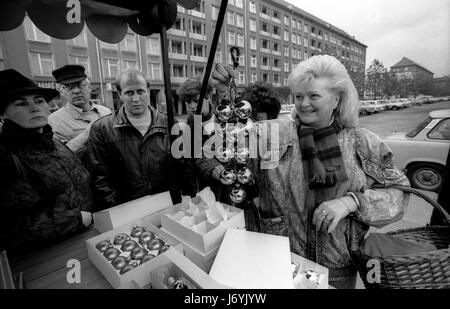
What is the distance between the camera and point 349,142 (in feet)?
3.55

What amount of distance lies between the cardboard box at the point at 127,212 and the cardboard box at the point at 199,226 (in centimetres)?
15

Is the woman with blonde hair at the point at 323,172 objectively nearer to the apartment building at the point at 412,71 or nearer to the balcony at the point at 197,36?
the apartment building at the point at 412,71

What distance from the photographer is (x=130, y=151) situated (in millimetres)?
1654

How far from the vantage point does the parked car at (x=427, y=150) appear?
415 cm

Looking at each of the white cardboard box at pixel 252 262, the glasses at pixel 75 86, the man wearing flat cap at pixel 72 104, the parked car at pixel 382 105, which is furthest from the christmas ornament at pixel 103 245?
the parked car at pixel 382 105

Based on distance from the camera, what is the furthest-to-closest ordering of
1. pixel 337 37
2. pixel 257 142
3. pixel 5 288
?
pixel 337 37
pixel 257 142
pixel 5 288

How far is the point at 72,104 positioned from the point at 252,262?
2.53 m

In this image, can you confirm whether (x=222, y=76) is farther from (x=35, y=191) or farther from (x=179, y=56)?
(x=179, y=56)

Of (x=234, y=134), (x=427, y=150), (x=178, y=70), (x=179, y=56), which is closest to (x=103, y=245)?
(x=234, y=134)

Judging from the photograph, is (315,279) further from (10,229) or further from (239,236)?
(10,229)

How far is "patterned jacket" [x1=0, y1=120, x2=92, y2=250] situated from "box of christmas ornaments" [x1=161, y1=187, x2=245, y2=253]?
0.55 metres

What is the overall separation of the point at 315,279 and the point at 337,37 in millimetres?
24874

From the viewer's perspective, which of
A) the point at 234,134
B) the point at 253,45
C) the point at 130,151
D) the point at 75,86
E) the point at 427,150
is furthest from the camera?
the point at 253,45
